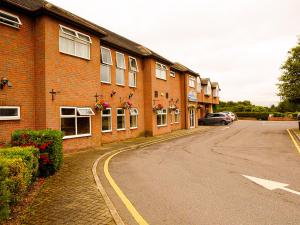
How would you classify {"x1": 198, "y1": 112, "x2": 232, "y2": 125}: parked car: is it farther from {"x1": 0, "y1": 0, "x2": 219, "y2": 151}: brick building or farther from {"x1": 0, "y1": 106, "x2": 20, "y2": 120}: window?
{"x1": 0, "y1": 106, "x2": 20, "y2": 120}: window

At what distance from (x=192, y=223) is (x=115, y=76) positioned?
14784 millimetres

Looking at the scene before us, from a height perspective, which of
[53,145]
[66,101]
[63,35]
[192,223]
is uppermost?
[63,35]

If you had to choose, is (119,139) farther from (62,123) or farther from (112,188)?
(112,188)

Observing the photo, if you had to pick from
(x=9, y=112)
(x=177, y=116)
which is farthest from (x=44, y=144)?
(x=177, y=116)

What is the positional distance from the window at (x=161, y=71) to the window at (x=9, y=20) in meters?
13.5

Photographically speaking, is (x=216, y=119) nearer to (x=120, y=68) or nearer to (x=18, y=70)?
(x=120, y=68)

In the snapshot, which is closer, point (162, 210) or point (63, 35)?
point (162, 210)

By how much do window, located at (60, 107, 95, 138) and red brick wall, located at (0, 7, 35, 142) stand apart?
1.47m

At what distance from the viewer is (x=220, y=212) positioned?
16.9ft

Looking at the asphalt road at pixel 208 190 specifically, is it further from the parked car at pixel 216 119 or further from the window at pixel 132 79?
the parked car at pixel 216 119

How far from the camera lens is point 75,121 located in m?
13.8

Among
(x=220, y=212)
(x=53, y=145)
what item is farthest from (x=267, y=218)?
(x=53, y=145)

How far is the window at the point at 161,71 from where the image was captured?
23.9 metres

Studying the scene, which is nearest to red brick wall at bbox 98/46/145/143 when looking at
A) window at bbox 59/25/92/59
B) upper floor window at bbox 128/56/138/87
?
upper floor window at bbox 128/56/138/87
